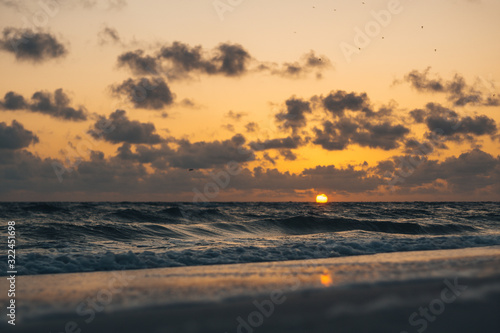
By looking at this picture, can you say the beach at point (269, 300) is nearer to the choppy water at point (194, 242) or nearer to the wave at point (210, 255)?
the wave at point (210, 255)

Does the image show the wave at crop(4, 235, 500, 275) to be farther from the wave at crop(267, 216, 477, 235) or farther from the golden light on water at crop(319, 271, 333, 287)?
the wave at crop(267, 216, 477, 235)

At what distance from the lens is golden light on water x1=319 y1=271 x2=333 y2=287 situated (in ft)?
29.5

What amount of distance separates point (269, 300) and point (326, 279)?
7.66 feet

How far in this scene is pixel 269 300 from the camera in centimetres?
760

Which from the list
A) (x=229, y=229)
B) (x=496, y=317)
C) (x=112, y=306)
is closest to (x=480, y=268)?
(x=496, y=317)

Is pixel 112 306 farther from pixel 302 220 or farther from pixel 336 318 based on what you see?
pixel 302 220

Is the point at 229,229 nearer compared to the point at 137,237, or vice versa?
the point at 137,237

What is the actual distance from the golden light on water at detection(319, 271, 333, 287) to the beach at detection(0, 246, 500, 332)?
0.02 meters

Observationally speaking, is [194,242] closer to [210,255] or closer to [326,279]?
[210,255]

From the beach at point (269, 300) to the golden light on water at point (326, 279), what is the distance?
21 mm

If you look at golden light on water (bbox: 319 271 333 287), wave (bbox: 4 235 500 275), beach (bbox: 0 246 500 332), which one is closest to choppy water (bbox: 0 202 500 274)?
wave (bbox: 4 235 500 275)

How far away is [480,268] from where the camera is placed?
34.3ft

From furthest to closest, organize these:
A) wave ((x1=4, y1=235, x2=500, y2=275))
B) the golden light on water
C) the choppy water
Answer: the choppy water, wave ((x1=4, y1=235, x2=500, y2=275)), the golden light on water

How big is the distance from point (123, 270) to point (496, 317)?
30.1ft
